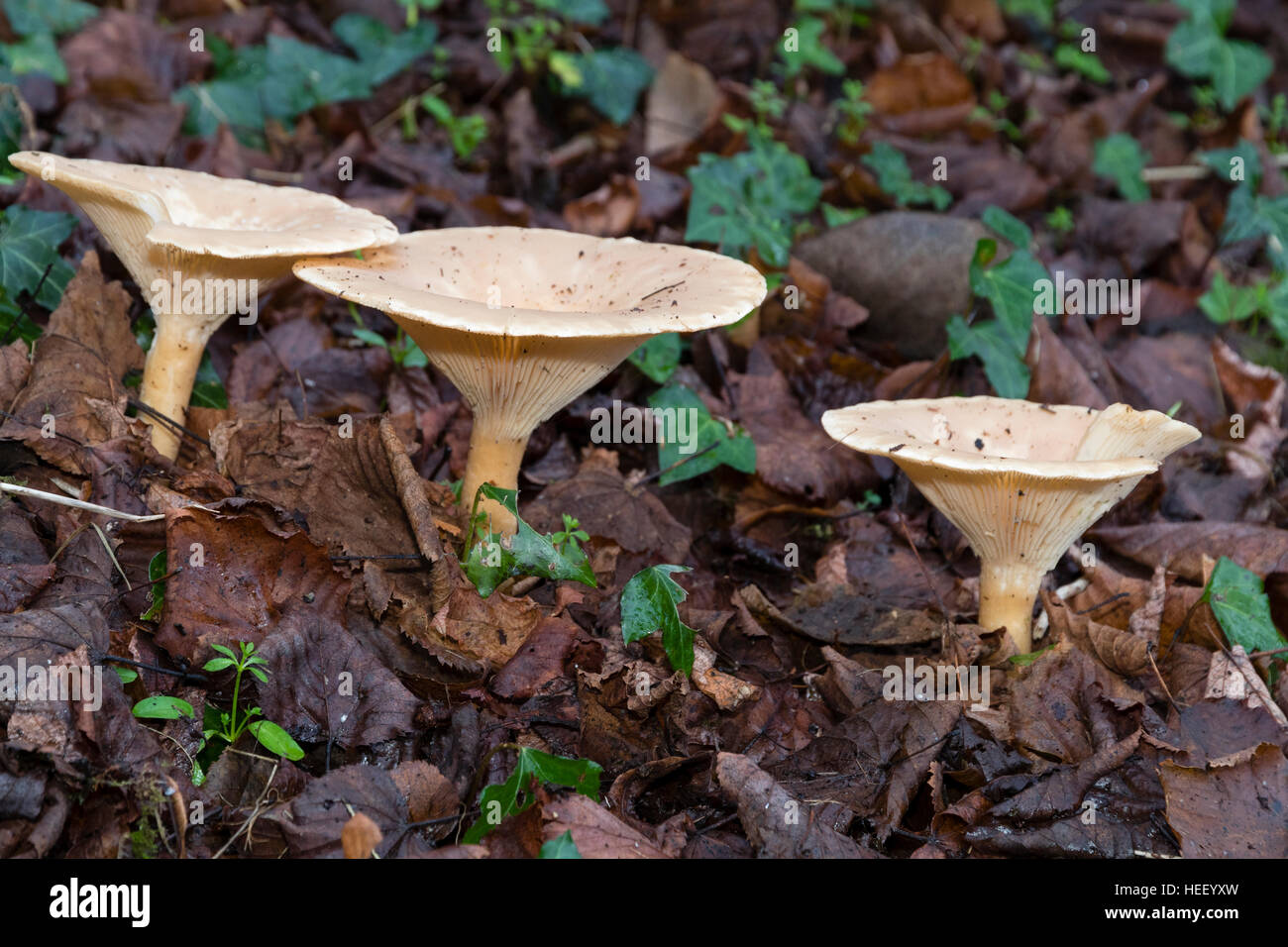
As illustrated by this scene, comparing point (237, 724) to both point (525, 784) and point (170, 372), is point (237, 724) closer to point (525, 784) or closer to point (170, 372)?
point (525, 784)

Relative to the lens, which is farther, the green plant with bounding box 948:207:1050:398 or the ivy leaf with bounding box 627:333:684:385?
the green plant with bounding box 948:207:1050:398

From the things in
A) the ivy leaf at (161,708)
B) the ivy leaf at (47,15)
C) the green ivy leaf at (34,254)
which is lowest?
the ivy leaf at (161,708)

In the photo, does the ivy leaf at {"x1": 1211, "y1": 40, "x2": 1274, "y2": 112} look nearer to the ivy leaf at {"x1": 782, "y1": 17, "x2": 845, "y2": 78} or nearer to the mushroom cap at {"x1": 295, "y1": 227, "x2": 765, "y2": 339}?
the ivy leaf at {"x1": 782, "y1": 17, "x2": 845, "y2": 78}

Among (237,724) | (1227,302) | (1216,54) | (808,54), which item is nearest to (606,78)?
(808,54)

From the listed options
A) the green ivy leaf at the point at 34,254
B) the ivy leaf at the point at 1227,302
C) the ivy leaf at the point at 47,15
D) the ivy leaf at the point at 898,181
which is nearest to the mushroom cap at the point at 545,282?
the green ivy leaf at the point at 34,254

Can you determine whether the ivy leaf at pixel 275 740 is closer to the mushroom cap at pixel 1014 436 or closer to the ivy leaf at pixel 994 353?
the mushroom cap at pixel 1014 436

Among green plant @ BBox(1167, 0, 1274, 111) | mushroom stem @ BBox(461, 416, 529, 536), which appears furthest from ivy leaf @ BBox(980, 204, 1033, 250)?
green plant @ BBox(1167, 0, 1274, 111)

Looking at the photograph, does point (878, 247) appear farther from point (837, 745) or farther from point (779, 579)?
point (837, 745)
